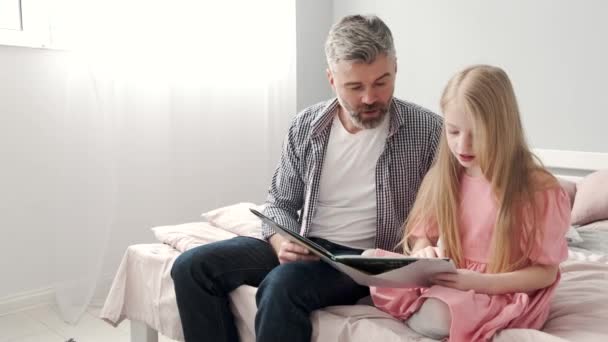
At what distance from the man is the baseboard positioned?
1242 mm

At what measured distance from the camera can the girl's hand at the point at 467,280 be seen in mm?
1092

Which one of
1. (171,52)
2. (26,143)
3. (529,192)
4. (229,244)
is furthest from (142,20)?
(529,192)

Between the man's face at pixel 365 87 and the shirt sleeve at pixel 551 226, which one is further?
the man's face at pixel 365 87

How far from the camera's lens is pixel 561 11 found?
91.7 inches

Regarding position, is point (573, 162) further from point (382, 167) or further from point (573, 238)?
point (382, 167)

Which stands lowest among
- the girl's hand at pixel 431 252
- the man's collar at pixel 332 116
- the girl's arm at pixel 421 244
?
the girl's arm at pixel 421 244

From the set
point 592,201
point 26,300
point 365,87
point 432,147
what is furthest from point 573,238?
point 26,300

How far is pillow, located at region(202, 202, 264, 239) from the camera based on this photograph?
1.78 metres

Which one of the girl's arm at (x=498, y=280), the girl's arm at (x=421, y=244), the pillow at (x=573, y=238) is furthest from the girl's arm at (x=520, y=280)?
the pillow at (x=573, y=238)

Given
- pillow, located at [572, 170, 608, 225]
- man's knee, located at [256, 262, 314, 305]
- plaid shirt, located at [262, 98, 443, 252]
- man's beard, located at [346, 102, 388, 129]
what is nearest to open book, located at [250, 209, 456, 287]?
man's knee, located at [256, 262, 314, 305]

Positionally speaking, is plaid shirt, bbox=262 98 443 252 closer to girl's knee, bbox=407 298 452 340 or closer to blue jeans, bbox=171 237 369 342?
blue jeans, bbox=171 237 369 342

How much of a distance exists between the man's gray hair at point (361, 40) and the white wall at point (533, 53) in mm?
1210

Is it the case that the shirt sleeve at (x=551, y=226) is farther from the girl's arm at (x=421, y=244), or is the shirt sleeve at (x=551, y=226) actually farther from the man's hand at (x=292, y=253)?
the man's hand at (x=292, y=253)

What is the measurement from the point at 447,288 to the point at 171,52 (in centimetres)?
186
